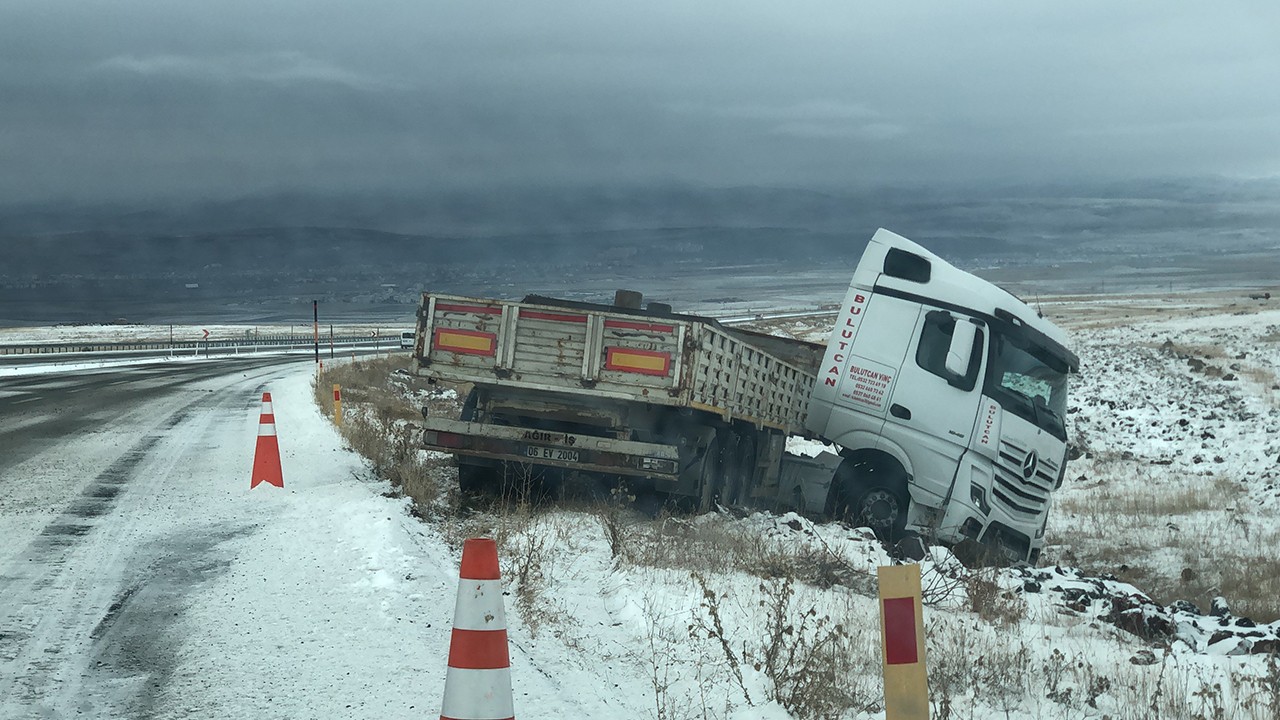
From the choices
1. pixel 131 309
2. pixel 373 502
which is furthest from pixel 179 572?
pixel 131 309

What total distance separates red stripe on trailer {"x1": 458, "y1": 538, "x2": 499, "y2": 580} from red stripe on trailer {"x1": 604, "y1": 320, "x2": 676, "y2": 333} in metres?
6.61

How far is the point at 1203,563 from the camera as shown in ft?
44.7

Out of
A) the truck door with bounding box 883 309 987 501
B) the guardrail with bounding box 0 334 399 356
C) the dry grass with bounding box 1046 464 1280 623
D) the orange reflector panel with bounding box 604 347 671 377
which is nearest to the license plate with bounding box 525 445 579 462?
the orange reflector panel with bounding box 604 347 671 377

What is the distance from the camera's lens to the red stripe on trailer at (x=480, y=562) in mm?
4797

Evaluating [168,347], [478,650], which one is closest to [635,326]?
[478,650]

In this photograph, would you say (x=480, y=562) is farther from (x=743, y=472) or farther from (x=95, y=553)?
(x=743, y=472)

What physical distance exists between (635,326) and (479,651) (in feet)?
22.6

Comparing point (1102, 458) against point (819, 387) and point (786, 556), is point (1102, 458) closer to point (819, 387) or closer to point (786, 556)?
point (819, 387)

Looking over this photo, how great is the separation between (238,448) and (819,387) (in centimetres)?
856

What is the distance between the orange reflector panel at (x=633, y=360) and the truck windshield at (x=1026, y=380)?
386 cm

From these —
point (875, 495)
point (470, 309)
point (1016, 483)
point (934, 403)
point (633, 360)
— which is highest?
point (470, 309)

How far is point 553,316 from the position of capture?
11664 mm

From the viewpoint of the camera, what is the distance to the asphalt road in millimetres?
6473

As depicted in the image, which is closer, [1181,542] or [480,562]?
[480,562]
